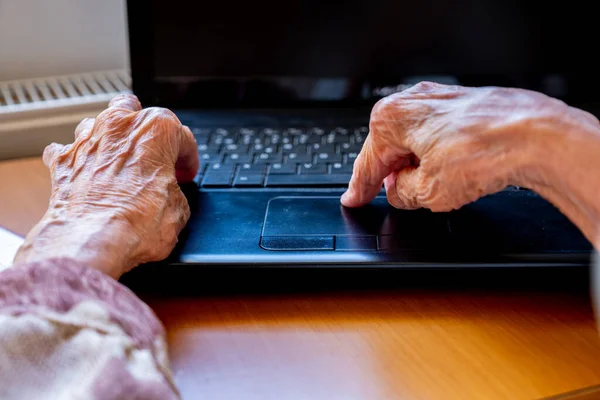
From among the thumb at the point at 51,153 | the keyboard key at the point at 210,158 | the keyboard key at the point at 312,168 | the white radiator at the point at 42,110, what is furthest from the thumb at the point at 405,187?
the white radiator at the point at 42,110

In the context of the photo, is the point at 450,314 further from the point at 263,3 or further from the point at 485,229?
the point at 263,3

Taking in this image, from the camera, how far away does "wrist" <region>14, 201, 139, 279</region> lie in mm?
461

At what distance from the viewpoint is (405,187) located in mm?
558

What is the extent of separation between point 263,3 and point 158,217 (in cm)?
37

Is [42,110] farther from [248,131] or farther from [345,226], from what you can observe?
[345,226]

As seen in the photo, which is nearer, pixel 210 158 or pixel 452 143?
pixel 452 143

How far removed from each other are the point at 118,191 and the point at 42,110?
0.38m

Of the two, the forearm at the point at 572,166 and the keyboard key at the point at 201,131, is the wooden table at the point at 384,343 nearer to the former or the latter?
the forearm at the point at 572,166

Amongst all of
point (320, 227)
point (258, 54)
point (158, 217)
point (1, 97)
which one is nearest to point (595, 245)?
point (320, 227)

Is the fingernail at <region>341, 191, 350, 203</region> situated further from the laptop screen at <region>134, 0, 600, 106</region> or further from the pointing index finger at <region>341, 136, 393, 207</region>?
the laptop screen at <region>134, 0, 600, 106</region>

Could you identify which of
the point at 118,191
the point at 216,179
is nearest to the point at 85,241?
the point at 118,191

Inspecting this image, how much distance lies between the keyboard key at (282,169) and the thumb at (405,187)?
0.12 metres

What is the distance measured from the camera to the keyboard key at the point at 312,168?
0.68 meters

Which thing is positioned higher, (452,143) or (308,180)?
(452,143)
